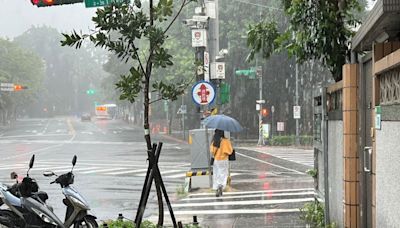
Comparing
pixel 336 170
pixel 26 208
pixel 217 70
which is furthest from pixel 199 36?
pixel 336 170

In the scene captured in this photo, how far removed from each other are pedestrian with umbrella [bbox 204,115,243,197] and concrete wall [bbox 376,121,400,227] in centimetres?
847

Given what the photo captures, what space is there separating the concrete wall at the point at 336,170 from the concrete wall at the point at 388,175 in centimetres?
185

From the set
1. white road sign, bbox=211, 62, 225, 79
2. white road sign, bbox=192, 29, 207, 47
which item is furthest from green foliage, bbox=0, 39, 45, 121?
white road sign, bbox=192, 29, 207, 47

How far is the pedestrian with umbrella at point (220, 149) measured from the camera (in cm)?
1438

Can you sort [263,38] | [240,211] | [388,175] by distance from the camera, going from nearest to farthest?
[388,175] → [263,38] → [240,211]

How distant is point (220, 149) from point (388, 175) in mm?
9212

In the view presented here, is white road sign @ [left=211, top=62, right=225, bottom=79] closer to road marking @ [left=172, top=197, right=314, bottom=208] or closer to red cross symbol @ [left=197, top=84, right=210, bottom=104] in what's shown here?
red cross symbol @ [left=197, top=84, right=210, bottom=104]

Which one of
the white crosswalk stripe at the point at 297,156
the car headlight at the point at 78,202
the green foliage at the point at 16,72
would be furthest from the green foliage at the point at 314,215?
the green foliage at the point at 16,72

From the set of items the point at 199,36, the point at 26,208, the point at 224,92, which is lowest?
the point at 26,208

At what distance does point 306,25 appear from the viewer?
9.43 metres

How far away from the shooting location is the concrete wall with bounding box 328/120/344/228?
7898 millimetres

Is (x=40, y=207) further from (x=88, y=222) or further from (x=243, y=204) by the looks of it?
(x=243, y=204)

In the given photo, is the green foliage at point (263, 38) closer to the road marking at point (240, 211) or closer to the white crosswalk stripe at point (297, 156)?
the road marking at point (240, 211)

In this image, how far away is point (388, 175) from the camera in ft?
17.9
